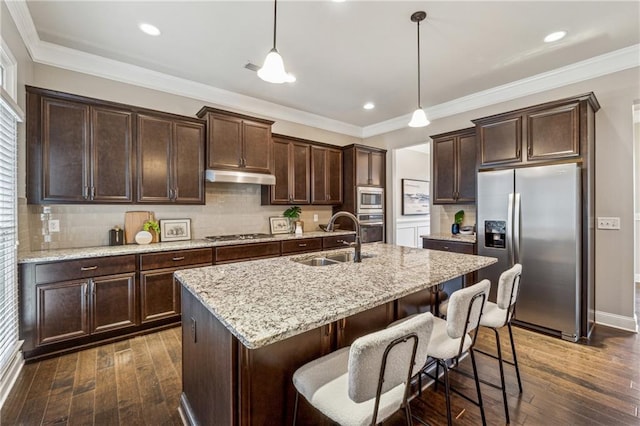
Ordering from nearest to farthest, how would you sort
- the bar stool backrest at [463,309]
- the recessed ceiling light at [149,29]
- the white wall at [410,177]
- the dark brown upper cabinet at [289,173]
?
the bar stool backrest at [463,309]
the recessed ceiling light at [149,29]
the dark brown upper cabinet at [289,173]
the white wall at [410,177]

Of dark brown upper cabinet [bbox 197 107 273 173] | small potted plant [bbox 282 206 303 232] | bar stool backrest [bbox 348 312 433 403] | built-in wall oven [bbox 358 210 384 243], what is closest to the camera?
bar stool backrest [bbox 348 312 433 403]

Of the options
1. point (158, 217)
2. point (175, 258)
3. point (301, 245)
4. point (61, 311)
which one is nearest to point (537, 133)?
point (301, 245)

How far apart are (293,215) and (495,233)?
9.29ft

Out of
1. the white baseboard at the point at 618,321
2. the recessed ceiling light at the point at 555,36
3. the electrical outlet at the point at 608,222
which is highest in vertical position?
the recessed ceiling light at the point at 555,36

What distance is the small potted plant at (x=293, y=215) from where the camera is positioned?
4.68 metres

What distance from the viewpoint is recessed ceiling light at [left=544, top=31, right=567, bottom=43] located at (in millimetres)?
2703

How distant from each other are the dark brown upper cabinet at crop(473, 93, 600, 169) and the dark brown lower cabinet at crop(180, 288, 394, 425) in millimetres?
2815

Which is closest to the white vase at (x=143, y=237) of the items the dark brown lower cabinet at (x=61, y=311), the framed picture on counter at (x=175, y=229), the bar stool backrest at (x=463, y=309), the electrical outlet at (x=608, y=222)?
the framed picture on counter at (x=175, y=229)

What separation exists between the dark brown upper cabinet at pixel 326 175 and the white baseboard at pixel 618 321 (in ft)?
12.1

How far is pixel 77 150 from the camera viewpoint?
281 cm

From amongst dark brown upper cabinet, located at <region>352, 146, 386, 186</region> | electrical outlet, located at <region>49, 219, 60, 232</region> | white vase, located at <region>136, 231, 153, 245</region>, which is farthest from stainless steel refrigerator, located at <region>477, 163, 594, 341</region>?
electrical outlet, located at <region>49, 219, 60, 232</region>

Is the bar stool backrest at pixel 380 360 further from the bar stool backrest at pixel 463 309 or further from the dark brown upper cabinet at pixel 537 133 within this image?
the dark brown upper cabinet at pixel 537 133

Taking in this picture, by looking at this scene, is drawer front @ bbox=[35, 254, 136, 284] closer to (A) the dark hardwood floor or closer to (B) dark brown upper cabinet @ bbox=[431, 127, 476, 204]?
(A) the dark hardwood floor

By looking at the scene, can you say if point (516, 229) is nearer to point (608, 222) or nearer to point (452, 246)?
point (452, 246)
